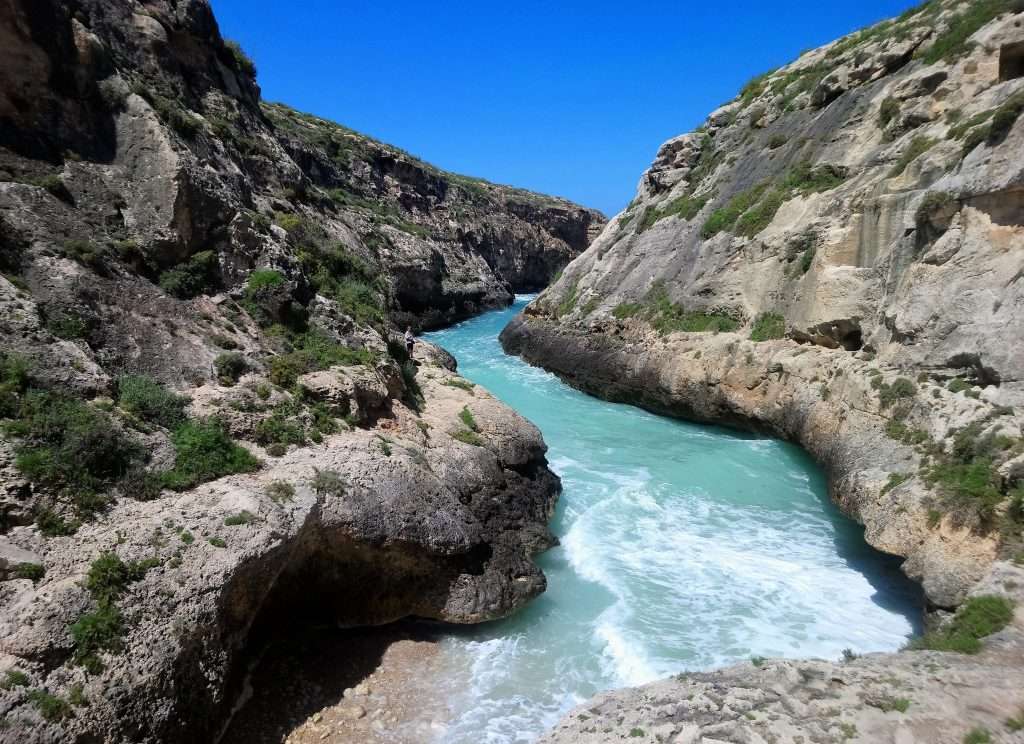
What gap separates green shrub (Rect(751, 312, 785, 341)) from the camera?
20.3m

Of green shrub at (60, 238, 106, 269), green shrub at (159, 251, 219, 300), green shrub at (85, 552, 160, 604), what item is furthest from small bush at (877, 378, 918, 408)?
green shrub at (60, 238, 106, 269)

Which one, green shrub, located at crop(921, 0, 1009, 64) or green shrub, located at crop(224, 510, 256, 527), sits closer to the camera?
green shrub, located at crop(224, 510, 256, 527)

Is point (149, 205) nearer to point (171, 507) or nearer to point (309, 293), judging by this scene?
point (309, 293)

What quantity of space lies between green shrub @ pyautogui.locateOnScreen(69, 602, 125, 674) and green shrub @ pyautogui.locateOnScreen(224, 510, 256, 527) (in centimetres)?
168

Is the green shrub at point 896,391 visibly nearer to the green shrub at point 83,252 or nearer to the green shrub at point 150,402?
the green shrub at point 150,402

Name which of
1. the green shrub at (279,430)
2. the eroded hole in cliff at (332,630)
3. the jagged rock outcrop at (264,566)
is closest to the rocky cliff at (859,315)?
the eroded hole in cliff at (332,630)

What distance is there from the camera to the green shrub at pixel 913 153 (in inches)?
678

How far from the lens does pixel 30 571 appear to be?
645 cm

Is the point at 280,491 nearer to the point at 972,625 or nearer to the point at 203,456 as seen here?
the point at 203,456

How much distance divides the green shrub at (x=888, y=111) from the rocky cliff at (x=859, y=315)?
142mm

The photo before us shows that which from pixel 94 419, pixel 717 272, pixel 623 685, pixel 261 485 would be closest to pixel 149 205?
pixel 94 419

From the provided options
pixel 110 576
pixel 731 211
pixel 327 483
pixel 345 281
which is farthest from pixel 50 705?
pixel 731 211

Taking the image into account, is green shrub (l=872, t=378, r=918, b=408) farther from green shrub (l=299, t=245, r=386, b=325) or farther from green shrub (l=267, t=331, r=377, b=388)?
green shrub (l=299, t=245, r=386, b=325)

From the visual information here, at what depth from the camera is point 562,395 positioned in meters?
26.9
